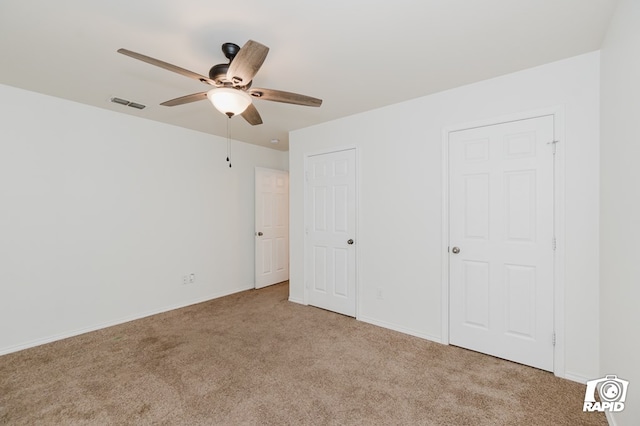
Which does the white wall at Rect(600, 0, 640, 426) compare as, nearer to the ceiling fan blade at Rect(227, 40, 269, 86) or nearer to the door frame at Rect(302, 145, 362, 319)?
the ceiling fan blade at Rect(227, 40, 269, 86)

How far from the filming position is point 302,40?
6.47ft

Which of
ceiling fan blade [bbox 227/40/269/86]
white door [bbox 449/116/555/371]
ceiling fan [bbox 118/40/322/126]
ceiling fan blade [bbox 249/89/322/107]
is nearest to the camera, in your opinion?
ceiling fan blade [bbox 227/40/269/86]

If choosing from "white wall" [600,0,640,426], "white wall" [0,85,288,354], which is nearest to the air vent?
"white wall" [0,85,288,354]

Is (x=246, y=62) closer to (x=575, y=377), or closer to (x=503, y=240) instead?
(x=503, y=240)

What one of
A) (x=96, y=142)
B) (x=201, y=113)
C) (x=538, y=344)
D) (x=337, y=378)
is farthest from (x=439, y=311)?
(x=96, y=142)

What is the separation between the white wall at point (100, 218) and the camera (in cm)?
274

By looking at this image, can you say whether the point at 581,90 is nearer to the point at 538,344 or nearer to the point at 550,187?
the point at 550,187

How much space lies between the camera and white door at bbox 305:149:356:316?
139 inches

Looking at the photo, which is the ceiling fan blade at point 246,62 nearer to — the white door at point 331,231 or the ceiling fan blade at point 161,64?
the ceiling fan blade at point 161,64

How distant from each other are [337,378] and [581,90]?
293 cm

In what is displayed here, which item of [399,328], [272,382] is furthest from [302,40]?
[399,328]

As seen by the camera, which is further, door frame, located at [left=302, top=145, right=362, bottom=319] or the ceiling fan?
door frame, located at [left=302, top=145, right=362, bottom=319]

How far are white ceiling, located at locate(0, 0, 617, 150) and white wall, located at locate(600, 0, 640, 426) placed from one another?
292 millimetres

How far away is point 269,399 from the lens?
200cm
